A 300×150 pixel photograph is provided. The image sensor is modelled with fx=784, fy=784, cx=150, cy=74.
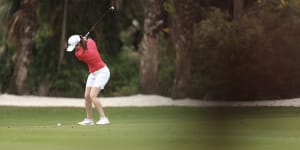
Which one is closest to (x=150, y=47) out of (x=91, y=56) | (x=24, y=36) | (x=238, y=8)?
(x=238, y=8)

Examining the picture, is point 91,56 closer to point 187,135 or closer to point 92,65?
point 92,65

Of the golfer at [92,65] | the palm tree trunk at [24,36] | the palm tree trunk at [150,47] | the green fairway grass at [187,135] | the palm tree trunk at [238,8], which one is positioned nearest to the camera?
the green fairway grass at [187,135]

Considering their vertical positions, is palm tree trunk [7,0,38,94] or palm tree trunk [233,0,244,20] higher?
palm tree trunk [233,0,244,20]

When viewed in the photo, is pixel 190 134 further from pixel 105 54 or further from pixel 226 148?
pixel 105 54

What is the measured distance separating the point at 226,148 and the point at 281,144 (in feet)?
23.7

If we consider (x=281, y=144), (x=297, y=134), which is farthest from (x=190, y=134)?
(x=297, y=134)

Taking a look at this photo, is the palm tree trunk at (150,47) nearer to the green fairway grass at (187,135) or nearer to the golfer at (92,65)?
the golfer at (92,65)

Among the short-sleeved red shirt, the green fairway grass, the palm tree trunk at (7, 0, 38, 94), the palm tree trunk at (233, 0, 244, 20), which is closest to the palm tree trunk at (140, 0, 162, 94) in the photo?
the palm tree trunk at (233, 0, 244, 20)

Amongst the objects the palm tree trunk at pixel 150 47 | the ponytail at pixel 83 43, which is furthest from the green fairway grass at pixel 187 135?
the palm tree trunk at pixel 150 47

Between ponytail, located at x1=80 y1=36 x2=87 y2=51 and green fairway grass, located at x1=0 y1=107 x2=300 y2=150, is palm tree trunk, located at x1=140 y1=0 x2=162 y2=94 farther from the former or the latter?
green fairway grass, located at x1=0 y1=107 x2=300 y2=150


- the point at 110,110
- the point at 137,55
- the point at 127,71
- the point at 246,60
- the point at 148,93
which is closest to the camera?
the point at 246,60

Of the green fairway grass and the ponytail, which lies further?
Answer: the ponytail

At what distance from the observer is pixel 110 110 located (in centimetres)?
2158

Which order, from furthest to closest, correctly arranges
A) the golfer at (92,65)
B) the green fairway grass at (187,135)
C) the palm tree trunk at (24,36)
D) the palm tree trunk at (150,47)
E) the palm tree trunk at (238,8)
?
1. the palm tree trunk at (24,36)
2. the palm tree trunk at (150,47)
3. the palm tree trunk at (238,8)
4. the golfer at (92,65)
5. the green fairway grass at (187,135)
